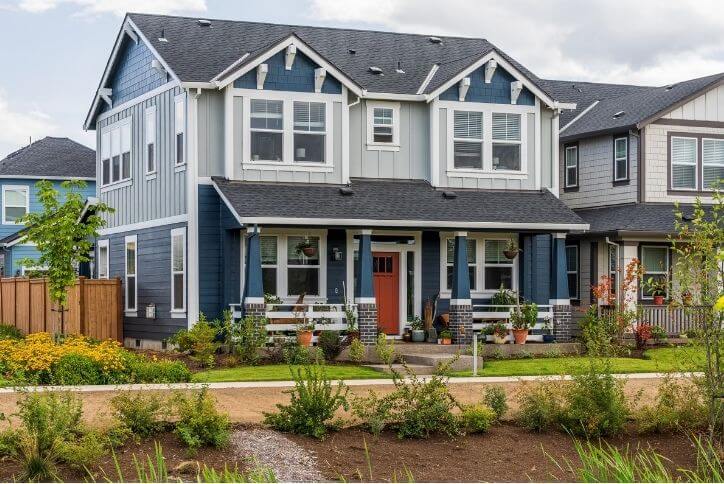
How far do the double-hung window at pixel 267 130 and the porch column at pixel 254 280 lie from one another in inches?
100

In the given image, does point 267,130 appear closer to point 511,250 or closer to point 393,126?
point 393,126

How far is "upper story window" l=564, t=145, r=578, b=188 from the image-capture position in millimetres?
34031

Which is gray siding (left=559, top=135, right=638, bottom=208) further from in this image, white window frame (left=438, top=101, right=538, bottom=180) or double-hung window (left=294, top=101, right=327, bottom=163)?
double-hung window (left=294, top=101, right=327, bottom=163)

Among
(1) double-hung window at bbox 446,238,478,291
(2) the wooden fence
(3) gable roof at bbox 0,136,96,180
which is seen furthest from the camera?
(3) gable roof at bbox 0,136,96,180

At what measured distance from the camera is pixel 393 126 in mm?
28688

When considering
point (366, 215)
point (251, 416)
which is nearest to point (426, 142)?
point (366, 215)

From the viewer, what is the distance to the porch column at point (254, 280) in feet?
82.2

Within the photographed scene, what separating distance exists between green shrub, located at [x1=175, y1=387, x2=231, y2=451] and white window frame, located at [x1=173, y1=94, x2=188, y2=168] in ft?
46.9

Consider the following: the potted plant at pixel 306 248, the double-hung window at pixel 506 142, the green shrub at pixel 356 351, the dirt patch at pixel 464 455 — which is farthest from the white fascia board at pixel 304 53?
the dirt patch at pixel 464 455

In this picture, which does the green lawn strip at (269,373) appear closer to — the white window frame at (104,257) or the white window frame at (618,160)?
the white window frame at (104,257)

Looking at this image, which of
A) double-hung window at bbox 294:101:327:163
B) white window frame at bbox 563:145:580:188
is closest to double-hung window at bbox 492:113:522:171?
double-hung window at bbox 294:101:327:163

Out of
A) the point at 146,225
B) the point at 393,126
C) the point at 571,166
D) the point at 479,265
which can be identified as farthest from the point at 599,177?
the point at 146,225

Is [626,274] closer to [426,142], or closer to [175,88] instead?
[426,142]

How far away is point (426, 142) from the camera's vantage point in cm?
2888
